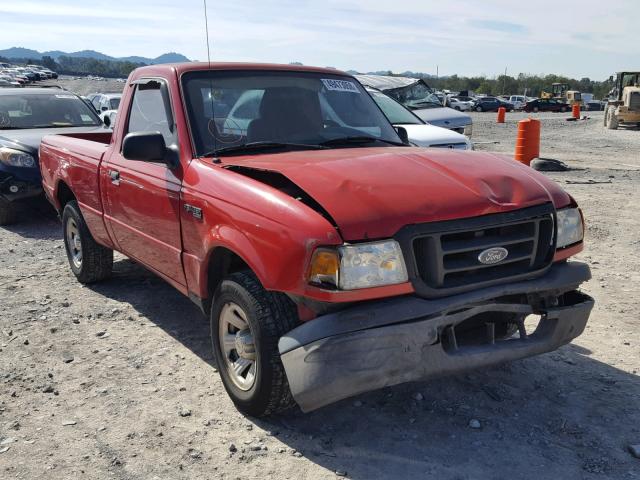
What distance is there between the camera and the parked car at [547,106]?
54.1 meters

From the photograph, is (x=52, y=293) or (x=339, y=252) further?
(x=52, y=293)

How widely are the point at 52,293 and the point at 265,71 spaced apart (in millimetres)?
2959

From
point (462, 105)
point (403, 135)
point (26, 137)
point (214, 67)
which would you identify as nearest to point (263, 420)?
point (214, 67)

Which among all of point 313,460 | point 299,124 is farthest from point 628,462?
point 299,124

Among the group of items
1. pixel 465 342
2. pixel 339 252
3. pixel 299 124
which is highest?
pixel 299 124

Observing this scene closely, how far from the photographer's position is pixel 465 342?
3.19 meters

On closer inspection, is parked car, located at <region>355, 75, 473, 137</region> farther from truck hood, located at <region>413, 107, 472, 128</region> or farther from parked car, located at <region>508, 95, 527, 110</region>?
parked car, located at <region>508, 95, 527, 110</region>

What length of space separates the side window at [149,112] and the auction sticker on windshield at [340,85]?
3.92ft

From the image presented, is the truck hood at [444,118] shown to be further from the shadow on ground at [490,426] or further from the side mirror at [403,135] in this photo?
the shadow on ground at [490,426]

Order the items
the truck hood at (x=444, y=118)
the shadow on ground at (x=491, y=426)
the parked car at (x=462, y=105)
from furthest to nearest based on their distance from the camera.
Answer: the parked car at (x=462, y=105) → the truck hood at (x=444, y=118) → the shadow on ground at (x=491, y=426)

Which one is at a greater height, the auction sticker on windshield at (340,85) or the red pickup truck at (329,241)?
the auction sticker on windshield at (340,85)

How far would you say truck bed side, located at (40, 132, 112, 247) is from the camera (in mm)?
5133

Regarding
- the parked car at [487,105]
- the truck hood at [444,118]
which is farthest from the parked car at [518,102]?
the truck hood at [444,118]

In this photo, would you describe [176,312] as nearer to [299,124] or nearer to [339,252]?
[299,124]
